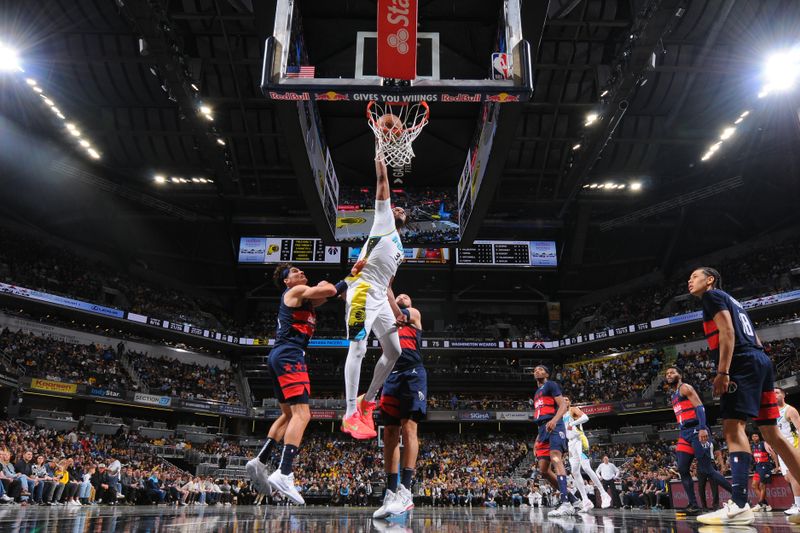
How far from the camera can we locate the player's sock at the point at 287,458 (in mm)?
4969

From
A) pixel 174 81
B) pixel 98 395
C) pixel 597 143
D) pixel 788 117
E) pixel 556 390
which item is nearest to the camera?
pixel 556 390

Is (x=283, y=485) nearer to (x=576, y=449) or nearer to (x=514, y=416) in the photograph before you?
(x=576, y=449)

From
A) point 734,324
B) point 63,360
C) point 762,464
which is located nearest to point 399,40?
point 734,324

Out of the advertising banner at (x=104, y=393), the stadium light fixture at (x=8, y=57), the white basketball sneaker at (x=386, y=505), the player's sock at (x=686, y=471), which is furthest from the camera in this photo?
the advertising banner at (x=104, y=393)

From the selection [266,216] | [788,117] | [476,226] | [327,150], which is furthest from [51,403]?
[788,117]

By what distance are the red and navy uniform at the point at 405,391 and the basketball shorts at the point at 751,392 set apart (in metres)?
2.80

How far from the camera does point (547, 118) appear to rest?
22656mm

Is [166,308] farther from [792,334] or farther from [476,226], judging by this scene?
[792,334]

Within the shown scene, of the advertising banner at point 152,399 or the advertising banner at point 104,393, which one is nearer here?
the advertising banner at point 104,393

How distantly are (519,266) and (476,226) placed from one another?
49.6 feet

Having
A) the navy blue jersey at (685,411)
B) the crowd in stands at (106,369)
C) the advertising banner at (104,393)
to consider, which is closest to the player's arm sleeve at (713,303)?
the navy blue jersey at (685,411)

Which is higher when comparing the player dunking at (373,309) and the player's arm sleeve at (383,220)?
the player's arm sleeve at (383,220)

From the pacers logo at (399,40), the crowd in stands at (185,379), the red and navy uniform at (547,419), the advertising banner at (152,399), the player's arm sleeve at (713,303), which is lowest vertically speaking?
the red and navy uniform at (547,419)

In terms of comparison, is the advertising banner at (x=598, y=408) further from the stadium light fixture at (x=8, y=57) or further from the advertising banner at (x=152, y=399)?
the stadium light fixture at (x=8, y=57)
